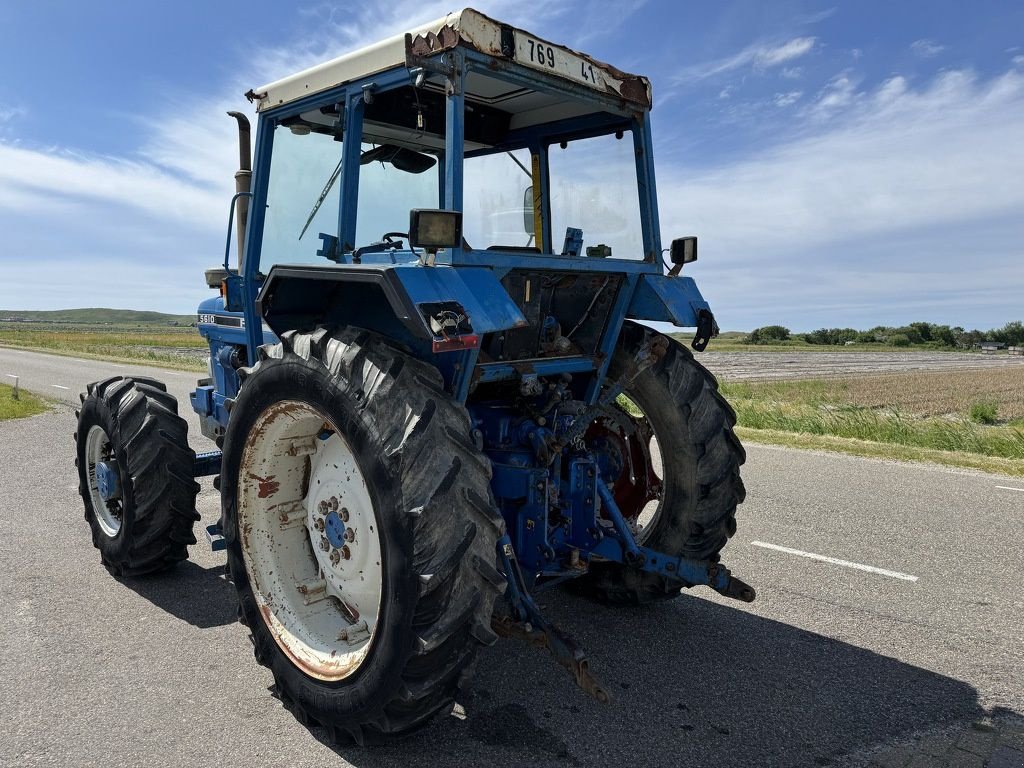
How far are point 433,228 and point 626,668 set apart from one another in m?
2.22

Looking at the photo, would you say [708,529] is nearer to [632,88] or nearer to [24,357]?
[632,88]

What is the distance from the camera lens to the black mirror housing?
2.69 meters

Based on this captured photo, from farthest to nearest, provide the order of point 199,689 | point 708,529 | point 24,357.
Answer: point 24,357 → point 708,529 → point 199,689

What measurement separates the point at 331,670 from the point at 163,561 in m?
2.10

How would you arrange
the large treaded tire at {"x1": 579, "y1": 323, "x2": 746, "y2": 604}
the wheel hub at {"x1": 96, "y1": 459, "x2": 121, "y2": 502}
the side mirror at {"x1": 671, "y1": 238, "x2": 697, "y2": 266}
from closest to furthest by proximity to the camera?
the large treaded tire at {"x1": 579, "y1": 323, "x2": 746, "y2": 604} → the side mirror at {"x1": 671, "y1": 238, "x2": 697, "y2": 266} → the wheel hub at {"x1": 96, "y1": 459, "x2": 121, "y2": 502}

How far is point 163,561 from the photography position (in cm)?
452

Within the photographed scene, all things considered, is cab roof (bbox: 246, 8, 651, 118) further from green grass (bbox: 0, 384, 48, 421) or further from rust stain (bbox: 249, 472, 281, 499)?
green grass (bbox: 0, 384, 48, 421)

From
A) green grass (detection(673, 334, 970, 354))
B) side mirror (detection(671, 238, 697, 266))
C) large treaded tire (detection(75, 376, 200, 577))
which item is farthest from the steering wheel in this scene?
green grass (detection(673, 334, 970, 354))

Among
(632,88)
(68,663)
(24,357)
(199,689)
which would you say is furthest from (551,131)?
(24,357)

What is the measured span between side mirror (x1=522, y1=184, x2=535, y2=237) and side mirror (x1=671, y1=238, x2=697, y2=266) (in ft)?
2.56

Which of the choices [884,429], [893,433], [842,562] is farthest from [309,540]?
[884,429]

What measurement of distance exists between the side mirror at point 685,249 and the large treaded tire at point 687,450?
421mm

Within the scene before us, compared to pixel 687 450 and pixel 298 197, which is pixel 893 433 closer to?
pixel 687 450

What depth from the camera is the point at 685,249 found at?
3.94 m
